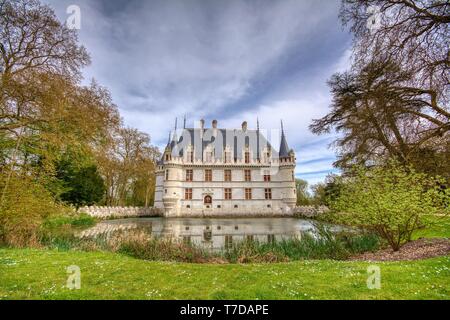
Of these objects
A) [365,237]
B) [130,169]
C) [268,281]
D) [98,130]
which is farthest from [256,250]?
[130,169]

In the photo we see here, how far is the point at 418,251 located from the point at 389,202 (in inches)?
59.3

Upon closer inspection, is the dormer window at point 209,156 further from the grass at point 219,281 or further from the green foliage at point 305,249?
the grass at point 219,281

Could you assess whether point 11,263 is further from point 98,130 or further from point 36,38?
point 36,38

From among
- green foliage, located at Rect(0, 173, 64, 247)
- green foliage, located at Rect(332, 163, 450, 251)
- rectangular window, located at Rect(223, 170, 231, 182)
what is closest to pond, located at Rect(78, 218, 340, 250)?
green foliage, located at Rect(332, 163, 450, 251)

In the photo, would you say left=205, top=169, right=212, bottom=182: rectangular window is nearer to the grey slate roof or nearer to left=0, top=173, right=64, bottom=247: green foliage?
the grey slate roof

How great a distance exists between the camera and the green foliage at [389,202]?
5867 mm

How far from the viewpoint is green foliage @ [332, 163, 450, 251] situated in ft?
19.2

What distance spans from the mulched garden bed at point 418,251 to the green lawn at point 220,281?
45.3 inches

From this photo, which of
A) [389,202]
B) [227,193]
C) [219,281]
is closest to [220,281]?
[219,281]

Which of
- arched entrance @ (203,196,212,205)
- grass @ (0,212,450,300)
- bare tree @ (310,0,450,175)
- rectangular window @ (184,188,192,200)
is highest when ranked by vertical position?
bare tree @ (310,0,450,175)

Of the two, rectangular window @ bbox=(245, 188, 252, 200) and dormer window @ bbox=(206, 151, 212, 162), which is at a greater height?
dormer window @ bbox=(206, 151, 212, 162)

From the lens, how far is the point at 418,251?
597cm

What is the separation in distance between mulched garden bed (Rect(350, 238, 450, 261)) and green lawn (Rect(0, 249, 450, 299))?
1150 mm

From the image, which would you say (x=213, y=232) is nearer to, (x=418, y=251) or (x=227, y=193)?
(x=418, y=251)
